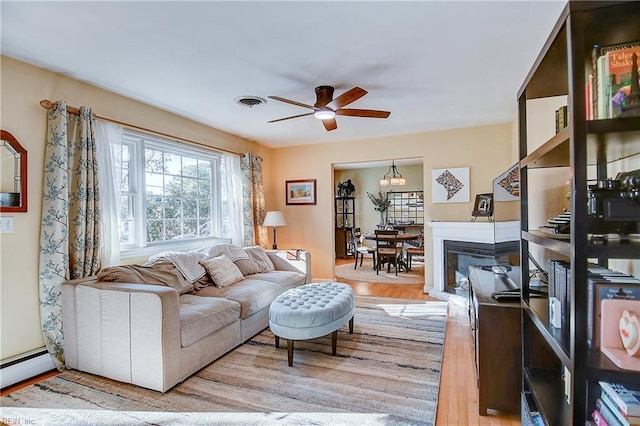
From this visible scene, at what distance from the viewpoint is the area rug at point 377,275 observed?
5.58 metres

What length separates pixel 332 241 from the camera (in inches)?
211

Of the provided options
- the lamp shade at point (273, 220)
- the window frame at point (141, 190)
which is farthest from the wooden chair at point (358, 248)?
the window frame at point (141, 190)

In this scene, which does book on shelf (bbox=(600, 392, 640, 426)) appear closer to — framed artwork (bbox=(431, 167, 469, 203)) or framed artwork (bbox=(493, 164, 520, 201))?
framed artwork (bbox=(493, 164, 520, 201))

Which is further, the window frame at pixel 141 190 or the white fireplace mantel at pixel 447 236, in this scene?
the white fireplace mantel at pixel 447 236

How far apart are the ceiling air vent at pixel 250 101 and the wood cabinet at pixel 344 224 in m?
5.08

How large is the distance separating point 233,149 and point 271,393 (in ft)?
11.3

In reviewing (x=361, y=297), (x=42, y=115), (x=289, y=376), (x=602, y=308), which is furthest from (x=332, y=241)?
(x=602, y=308)

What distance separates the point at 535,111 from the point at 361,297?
117 inches

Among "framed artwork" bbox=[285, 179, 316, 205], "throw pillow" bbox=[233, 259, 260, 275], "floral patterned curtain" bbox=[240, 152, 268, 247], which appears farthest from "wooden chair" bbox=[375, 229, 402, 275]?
"throw pillow" bbox=[233, 259, 260, 275]

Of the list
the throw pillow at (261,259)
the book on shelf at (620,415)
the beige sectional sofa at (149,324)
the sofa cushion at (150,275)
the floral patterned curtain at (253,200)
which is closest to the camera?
the book on shelf at (620,415)

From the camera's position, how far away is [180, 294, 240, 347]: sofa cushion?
2359 millimetres

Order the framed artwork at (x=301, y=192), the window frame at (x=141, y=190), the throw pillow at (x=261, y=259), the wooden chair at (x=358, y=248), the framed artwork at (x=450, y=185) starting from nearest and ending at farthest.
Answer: the window frame at (x=141, y=190)
the throw pillow at (x=261, y=259)
the framed artwork at (x=450, y=185)
the framed artwork at (x=301, y=192)
the wooden chair at (x=358, y=248)

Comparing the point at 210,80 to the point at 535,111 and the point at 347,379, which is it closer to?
the point at 347,379

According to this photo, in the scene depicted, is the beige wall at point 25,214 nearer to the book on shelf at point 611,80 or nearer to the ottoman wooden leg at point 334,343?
the ottoman wooden leg at point 334,343
